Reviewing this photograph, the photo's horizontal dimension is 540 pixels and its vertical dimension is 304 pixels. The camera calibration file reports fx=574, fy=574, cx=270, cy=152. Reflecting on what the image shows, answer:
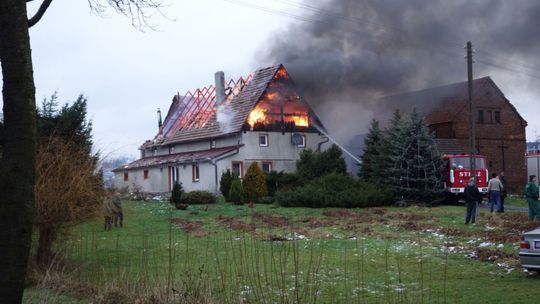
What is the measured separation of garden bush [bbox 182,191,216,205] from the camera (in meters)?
33.3

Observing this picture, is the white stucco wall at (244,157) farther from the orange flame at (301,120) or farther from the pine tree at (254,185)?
the pine tree at (254,185)

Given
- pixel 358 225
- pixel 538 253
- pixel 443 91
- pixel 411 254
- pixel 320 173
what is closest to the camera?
pixel 538 253

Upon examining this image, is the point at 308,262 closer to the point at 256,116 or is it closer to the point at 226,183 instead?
the point at 226,183

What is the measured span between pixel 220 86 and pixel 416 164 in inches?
750

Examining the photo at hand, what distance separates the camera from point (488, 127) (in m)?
47.0

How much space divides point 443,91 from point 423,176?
10032 millimetres

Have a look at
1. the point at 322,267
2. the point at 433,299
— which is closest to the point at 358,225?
the point at 322,267

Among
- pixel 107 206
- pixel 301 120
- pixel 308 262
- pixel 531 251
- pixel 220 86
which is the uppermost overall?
pixel 220 86

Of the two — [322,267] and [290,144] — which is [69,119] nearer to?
[322,267]

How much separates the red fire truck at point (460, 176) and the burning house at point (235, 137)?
859cm

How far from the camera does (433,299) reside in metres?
9.02

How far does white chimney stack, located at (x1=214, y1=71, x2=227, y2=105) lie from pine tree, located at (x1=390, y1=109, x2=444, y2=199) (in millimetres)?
17146

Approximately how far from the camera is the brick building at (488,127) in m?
45.4

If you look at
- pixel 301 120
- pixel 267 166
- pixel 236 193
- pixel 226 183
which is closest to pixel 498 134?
pixel 301 120
